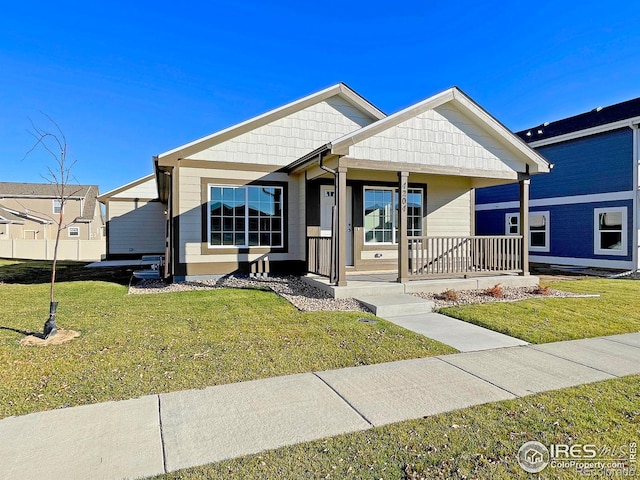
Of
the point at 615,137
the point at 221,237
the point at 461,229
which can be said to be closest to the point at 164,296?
the point at 221,237

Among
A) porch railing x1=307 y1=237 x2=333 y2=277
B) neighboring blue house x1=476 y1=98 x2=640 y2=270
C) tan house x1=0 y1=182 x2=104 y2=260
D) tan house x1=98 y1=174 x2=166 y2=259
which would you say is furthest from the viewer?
tan house x1=0 y1=182 x2=104 y2=260

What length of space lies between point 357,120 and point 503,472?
10746 mm

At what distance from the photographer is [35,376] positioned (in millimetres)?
3869

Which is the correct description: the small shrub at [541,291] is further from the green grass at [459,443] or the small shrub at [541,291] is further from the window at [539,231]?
the window at [539,231]

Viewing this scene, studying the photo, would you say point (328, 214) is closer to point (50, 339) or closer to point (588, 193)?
point (50, 339)

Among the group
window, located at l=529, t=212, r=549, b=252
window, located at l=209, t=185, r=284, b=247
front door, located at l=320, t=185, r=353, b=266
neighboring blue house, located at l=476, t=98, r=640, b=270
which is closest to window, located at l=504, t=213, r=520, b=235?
neighboring blue house, located at l=476, t=98, r=640, b=270

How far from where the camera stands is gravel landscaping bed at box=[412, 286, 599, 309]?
26.8 feet

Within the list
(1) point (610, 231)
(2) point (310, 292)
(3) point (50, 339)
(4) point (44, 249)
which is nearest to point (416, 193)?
(2) point (310, 292)

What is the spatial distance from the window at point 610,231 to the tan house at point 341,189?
266 inches

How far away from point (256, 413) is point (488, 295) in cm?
712

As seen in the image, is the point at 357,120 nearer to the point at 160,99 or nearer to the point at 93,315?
the point at 93,315

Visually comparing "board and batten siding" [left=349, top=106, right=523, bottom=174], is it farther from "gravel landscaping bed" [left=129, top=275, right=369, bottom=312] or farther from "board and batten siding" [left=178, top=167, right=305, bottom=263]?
"gravel landscaping bed" [left=129, top=275, right=369, bottom=312]

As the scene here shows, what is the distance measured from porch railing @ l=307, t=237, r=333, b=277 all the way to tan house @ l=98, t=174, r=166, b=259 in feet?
42.2

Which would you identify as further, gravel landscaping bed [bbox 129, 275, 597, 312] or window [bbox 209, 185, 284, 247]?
window [bbox 209, 185, 284, 247]
